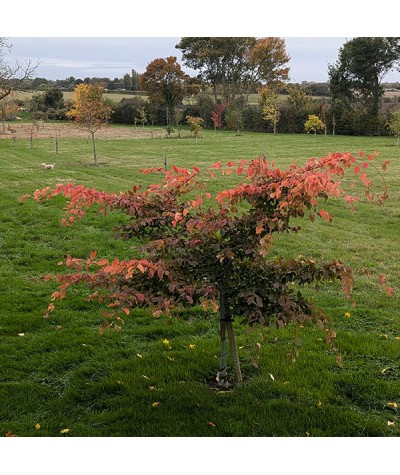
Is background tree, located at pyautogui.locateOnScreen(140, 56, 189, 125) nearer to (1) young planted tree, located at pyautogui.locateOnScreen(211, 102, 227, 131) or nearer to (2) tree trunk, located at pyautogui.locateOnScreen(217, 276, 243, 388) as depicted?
(1) young planted tree, located at pyautogui.locateOnScreen(211, 102, 227, 131)

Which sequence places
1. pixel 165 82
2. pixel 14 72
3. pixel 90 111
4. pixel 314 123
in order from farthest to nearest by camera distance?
pixel 314 123, pixel 165 82, pixel 90 111, pixel 14 72

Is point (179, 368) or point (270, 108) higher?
point (270, 108)

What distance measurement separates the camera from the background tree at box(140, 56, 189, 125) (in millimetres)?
31578

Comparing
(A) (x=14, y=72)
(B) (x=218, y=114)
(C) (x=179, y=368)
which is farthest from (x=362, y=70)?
(C) (x=179, y=368)

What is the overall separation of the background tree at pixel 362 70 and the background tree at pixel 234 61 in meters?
4.62

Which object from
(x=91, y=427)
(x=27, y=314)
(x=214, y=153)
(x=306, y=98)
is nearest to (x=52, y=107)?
(x=214, y=153)

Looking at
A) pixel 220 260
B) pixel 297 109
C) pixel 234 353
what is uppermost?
pixel 297 109

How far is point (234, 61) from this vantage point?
123 feet

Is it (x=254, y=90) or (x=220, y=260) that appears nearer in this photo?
(x=220, y=260)

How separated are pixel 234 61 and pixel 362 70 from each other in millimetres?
9747

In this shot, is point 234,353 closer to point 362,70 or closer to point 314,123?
point 314,123

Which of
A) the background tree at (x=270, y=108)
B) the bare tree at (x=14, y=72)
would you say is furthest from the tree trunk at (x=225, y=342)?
the background tree at (x=270, y=108)

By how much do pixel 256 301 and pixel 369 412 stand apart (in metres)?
1.18

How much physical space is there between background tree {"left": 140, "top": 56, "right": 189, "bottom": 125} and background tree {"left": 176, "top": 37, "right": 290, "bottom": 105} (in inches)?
55.4
